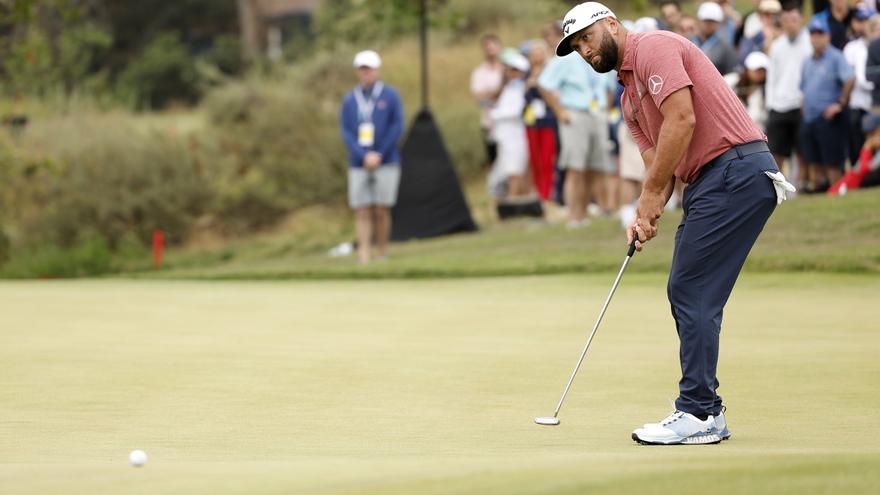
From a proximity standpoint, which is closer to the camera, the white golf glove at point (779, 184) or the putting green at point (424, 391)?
the putting green at point (424, 391)

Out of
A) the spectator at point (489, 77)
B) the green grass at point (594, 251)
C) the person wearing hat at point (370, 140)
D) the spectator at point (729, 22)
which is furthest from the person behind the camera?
the spectator at point (489, 77)

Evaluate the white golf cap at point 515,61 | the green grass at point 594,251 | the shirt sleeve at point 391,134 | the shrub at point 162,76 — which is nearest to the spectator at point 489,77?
the white golf cap at point 515,61

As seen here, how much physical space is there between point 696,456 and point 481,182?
831 inches

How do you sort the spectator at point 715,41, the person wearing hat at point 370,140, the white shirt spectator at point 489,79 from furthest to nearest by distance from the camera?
the white shirt spectator at point 489,79, the person wearing hat at point 370,140, the spectator at point 715,41

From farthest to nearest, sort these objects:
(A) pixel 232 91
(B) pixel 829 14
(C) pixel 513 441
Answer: (A) pixel 232 91
(B) pixel 829 14
(C) pixel 513 441

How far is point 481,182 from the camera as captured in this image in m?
25.9

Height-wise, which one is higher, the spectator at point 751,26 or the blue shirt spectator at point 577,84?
the spectator at point 751,26

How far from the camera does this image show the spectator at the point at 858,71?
1491cm

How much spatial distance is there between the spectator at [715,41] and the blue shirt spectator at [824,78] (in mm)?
803

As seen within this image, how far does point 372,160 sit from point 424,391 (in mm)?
8254

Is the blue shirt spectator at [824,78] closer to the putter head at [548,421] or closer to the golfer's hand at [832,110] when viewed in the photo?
the golfer's hand at [832,110]

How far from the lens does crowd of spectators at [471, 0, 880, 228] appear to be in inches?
571

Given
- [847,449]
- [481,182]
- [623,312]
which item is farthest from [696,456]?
[481,182]

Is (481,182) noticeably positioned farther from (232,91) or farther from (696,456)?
(696,456)
